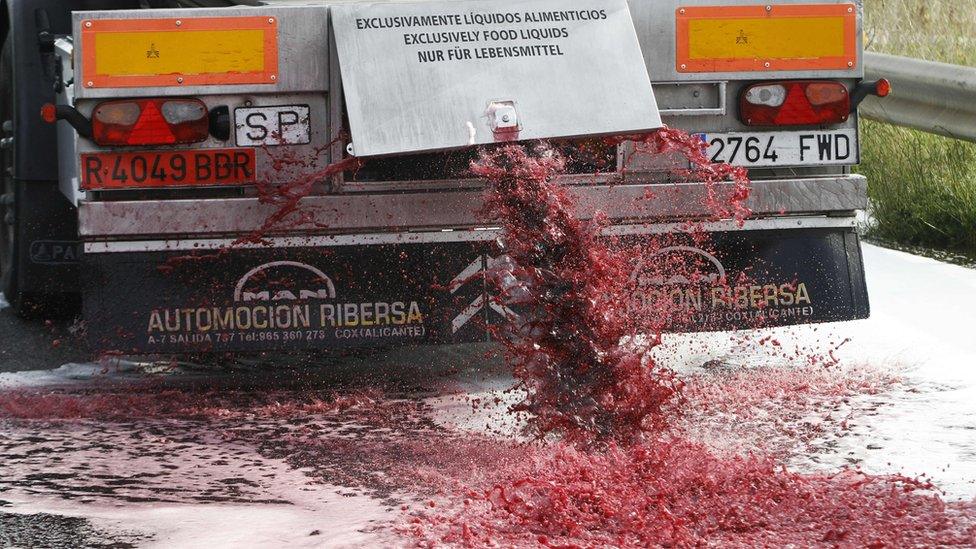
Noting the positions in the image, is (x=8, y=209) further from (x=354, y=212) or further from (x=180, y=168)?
(x=354, y=212)

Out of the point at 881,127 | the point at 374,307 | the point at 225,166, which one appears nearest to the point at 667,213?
the point at 374,307

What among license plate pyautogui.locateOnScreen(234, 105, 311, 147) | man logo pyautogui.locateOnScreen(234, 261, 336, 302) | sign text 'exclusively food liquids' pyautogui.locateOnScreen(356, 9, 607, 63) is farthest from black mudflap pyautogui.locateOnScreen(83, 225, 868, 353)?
sign text 'exclusively food liquids' pyautogui.locateOnScreen(356, 9, 607, 63)

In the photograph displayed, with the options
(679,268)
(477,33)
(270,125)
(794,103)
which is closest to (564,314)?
(679,268)

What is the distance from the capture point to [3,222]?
738 cm

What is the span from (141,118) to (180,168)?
21 cm

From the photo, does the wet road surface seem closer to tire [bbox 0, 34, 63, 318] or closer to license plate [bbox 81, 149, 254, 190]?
tire [bbox 0, 34, 63, 318]

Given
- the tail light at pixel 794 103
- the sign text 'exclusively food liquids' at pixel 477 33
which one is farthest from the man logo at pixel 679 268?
the sign text 'exclusively food liquids' at pixel 477 33

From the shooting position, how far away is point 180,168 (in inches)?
203

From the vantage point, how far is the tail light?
5387 mm

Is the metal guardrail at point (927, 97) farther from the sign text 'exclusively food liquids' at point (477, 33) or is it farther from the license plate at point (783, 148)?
the sign text 'exclusively food liquids' at point (477, 33)

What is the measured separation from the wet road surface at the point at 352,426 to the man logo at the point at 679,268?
40 cm

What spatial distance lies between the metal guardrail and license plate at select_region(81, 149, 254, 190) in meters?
4.61

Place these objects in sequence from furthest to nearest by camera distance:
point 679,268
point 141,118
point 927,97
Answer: point 927,97 → point 679,268 → point 141,118

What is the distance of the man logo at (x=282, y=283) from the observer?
5227 mm
